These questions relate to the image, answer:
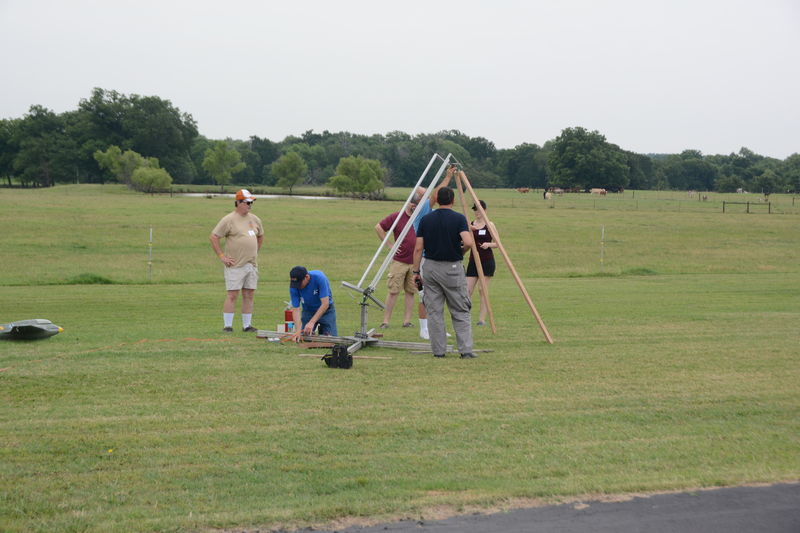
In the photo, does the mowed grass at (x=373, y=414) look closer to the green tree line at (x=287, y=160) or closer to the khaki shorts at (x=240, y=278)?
the khaki shorts at (x=240, y=278)

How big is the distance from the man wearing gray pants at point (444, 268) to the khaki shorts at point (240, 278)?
3311mm

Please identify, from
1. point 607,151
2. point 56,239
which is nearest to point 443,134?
point 607,151

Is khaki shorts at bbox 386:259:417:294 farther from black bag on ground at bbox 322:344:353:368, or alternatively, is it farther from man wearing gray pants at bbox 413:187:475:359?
black bag on ground at bbox 322:344:353:368

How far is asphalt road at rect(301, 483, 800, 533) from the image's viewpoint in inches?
213

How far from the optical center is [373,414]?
8031mm

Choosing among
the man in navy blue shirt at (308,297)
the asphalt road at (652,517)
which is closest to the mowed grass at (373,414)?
the asphalt road at (652,517)

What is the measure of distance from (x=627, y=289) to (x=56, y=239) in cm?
2729

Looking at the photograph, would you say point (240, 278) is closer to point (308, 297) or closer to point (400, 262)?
point (308, 297)

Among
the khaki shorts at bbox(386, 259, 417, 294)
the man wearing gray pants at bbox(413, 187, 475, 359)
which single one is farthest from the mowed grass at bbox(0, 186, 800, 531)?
the khaki shorts at bbox(386, 259, 417, 294)

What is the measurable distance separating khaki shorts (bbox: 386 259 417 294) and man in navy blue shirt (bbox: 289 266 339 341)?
1.84 meters

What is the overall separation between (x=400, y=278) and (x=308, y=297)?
235 cm

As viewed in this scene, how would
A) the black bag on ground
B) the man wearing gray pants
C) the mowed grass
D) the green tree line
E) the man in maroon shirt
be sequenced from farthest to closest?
the green tree line < the man in maroon shirt < the man wearing gray pants < the black bag on ground < the mowed grass

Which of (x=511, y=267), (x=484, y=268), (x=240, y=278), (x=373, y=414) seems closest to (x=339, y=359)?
(x=373, y=414)

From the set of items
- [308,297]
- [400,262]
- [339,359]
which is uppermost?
[400,262]
